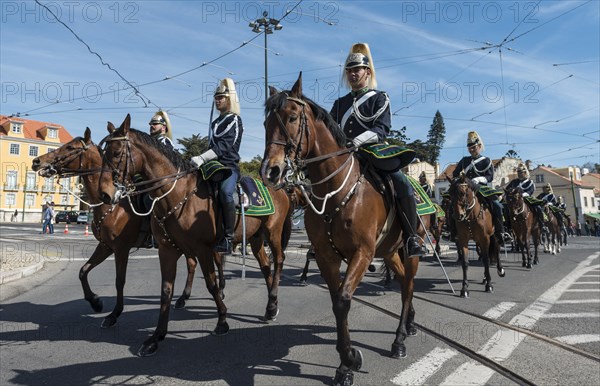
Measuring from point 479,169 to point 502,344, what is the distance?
6173 millimetres

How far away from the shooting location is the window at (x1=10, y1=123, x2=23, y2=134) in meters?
62.7

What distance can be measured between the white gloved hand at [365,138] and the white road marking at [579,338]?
3.99 metres

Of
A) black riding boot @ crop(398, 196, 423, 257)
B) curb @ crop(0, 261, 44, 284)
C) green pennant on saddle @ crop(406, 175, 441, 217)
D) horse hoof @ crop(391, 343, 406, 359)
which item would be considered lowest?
horse hoof @ crop(391, 343, 406, 359)

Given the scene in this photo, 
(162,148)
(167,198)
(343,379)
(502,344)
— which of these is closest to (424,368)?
(343,379)

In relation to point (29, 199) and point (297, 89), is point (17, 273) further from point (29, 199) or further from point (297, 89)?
point (29, 199)

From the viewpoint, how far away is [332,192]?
408 centimetres

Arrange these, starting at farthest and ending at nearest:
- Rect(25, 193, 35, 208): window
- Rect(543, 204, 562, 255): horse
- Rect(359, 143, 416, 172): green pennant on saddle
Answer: Rect(25, 193, 35, 208): window < Rect(543, 204, 562, 255): horse < Rect(359, 143, 416, 172): green pennant on saddle

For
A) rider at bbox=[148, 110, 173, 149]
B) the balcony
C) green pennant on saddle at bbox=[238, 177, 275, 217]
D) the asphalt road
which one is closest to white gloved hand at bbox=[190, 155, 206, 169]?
green pennant on saddle at bbox=[238, 177, 275, 217]

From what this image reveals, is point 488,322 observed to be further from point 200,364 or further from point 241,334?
point 200,364

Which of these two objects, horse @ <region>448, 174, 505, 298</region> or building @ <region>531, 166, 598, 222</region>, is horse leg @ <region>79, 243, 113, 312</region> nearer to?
horse @ <region>448, 174, 505, 298</region>

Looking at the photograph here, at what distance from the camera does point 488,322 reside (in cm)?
621

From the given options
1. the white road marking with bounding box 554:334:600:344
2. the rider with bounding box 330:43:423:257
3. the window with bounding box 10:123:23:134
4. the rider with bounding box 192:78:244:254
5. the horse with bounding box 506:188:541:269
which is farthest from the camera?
the window with bounding box 10:123:23:134

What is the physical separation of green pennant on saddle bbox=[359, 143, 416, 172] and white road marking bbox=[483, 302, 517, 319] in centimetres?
375

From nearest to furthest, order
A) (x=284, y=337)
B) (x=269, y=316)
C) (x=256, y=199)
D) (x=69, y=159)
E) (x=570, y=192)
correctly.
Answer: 1. (x=284, y=337)
2. (x=69, y=159)
3. (x=269, y=316)
4. (x=256, y=199)
5. (x=570, y=192)
